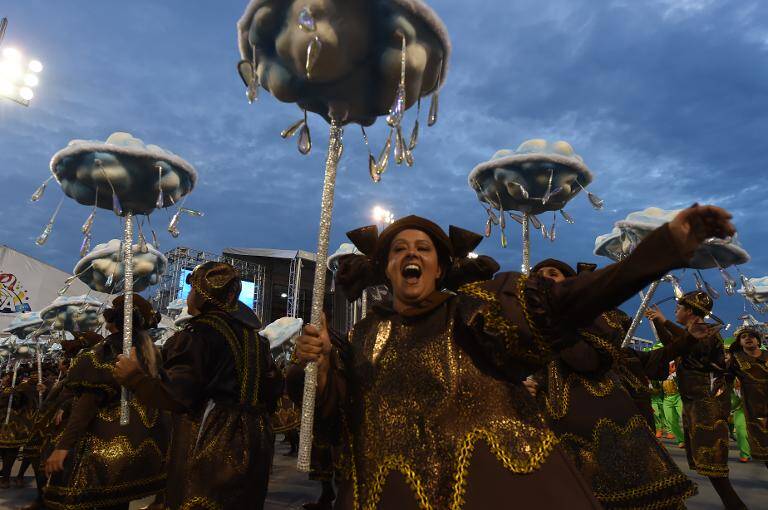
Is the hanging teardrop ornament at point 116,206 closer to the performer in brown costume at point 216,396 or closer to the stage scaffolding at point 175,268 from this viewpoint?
the performer in brown costume at point 216,396

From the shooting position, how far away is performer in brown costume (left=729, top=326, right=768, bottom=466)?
6.93 m

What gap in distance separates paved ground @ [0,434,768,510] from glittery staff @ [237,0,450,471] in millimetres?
5221

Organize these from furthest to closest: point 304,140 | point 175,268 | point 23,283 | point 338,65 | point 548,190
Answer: point 175,268
point 23,283
point 548,190
point 304,140
point 338,65

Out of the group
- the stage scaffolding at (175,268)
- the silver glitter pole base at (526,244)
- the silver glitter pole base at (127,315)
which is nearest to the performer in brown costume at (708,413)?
the silver glitter pole base at (526,244)

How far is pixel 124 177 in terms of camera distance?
4.07 meters

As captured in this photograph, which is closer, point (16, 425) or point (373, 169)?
point (373, 169)

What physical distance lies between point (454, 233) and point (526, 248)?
8.93 feet

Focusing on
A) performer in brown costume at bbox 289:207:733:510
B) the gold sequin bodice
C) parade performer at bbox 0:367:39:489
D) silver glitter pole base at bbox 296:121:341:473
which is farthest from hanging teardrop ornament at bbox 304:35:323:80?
parade performer at bbox 0:367:39:489

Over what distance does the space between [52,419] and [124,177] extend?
11.7 ft

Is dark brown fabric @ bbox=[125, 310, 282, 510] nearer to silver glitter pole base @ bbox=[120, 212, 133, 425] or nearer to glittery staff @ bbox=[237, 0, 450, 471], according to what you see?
silver glitter pole base @ bbox=[120, 212, 133, 425]

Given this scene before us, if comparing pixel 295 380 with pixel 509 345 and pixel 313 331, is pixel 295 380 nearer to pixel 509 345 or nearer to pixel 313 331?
pixel 313 331

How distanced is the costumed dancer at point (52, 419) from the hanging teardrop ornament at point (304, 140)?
3.51 meters

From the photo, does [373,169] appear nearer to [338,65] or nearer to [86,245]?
[338,65]

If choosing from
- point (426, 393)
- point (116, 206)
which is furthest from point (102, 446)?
point (426, 393)
